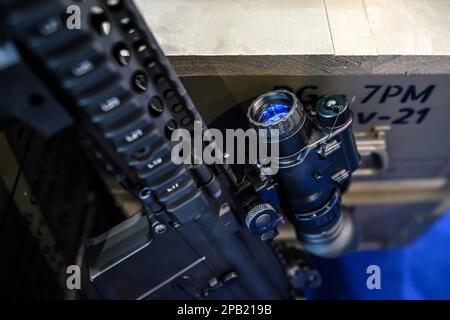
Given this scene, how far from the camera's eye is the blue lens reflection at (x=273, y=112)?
0.55 m

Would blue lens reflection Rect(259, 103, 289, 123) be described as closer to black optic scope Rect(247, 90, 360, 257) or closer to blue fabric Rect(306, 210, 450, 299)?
black optic scope Rect(247, 90, 360, 257)

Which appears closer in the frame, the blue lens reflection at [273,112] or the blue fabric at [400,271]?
the blue lens reflection at [273,112]

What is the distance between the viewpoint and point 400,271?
106cm

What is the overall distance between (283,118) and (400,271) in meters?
0.72

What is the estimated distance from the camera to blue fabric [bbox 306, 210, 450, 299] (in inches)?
39.7

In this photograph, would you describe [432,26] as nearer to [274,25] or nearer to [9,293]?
[274,25]

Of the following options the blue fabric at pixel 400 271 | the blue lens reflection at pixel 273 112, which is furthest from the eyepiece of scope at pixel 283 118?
the blue fabric at pixel 400 271

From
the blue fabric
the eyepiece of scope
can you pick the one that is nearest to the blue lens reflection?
the eyepiece of scope

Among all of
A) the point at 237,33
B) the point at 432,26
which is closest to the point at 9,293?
the point at 237,33

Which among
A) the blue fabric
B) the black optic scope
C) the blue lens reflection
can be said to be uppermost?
the blue lens reflection

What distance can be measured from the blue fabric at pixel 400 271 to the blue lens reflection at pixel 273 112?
56 centimetres

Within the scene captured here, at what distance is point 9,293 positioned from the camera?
670mm

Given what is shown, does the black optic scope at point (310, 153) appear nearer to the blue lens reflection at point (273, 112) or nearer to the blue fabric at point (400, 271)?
the blue lens reflection at point (273, 112)

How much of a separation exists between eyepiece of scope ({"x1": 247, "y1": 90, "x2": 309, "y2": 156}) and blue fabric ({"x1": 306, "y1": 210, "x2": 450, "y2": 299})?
540 millimetres
